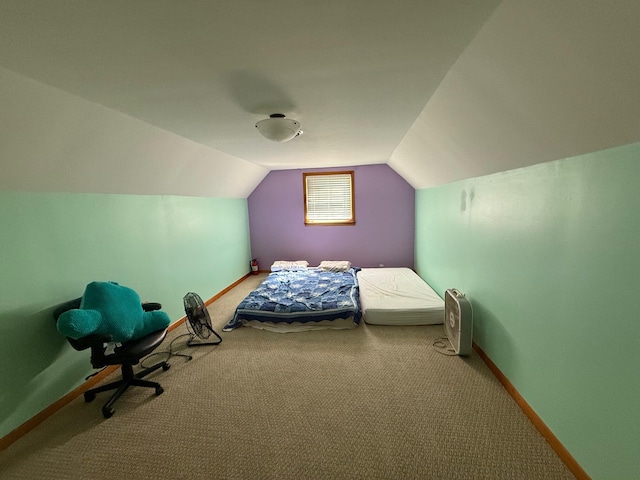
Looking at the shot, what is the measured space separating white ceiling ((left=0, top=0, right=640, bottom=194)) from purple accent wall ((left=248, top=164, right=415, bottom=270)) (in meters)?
3.10

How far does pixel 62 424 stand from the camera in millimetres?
1922

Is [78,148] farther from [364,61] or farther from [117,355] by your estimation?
[364,61]

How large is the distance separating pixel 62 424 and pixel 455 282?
3623mm

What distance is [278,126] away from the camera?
6.77ft

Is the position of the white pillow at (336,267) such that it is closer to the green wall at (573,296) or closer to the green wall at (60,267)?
the green wall at (60,267)

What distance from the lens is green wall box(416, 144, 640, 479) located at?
1179 mm

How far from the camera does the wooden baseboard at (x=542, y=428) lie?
1439 mm

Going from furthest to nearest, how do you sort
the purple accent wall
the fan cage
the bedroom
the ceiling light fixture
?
the purple accent wall < the fan cage < the ceiling light fixture < the bedroom

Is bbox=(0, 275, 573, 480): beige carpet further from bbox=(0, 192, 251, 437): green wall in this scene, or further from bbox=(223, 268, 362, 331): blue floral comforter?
bbox=(223, 268, 362, 331): blue floral comforter

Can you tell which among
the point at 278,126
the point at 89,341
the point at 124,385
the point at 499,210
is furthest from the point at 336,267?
the point at 89,341

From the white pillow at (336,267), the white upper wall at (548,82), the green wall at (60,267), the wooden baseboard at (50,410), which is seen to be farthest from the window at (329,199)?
the wooden baseboard at (50,410)

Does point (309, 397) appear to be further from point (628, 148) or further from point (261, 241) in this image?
point (261, 241)

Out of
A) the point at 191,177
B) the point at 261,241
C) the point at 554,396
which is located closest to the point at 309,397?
the point at 554,396

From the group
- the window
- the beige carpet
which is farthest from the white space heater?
the window
